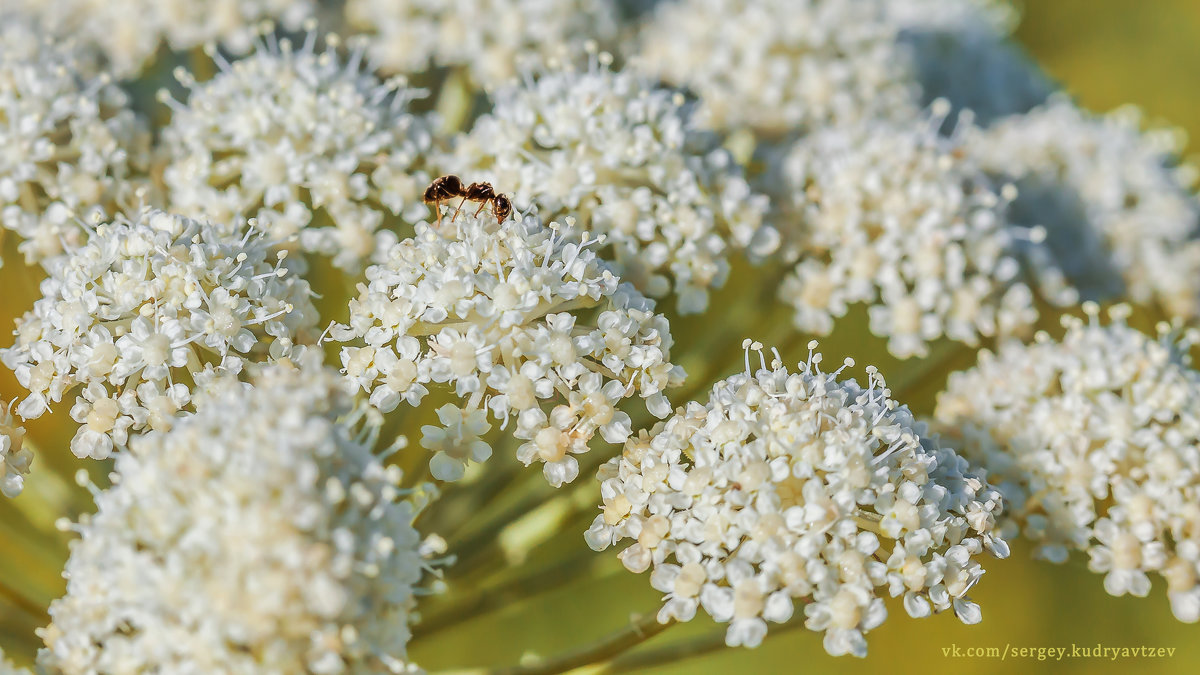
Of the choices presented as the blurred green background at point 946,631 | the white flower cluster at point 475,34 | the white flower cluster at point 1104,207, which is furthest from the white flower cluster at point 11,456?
the white flower cluster at point 1104,207

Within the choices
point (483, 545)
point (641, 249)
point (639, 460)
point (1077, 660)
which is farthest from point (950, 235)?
point (1077, 660)

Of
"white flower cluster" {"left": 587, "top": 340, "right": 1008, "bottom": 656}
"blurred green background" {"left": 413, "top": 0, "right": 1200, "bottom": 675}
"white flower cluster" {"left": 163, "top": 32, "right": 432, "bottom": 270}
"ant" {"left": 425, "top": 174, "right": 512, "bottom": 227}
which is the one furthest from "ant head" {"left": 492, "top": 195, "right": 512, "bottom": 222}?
"blurred green background" {"left": 413, "top": 0, "right": 1200, "bottom": 675}

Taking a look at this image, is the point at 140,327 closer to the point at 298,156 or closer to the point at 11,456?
the point at 11,456

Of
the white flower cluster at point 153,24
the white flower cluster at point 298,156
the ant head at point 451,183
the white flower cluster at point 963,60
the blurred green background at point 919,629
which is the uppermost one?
the white flower cluster at point 963,60

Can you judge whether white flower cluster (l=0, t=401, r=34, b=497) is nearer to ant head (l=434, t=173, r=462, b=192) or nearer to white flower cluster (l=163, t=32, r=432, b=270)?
white flower cluster (l=163, t=32, r=432, b=270)

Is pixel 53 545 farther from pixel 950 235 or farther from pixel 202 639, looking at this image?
pixel 950 235

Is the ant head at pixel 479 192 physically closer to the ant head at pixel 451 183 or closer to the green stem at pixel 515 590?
the ant head at pixel 451 183
